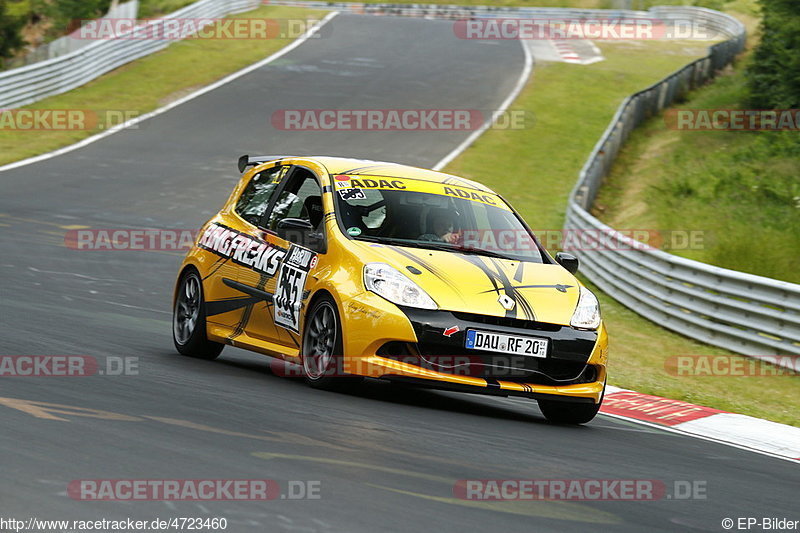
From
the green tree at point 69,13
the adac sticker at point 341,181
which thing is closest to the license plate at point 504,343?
the adac sticker at point 341,181

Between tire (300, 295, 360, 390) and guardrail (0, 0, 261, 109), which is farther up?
tire (300, 295, 360, 390)

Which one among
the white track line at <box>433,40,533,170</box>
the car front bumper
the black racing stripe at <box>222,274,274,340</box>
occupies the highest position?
the car front bumper

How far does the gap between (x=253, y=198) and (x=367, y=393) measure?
7.35 ft

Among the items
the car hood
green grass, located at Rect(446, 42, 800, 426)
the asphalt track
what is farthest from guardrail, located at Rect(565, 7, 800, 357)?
the car hood

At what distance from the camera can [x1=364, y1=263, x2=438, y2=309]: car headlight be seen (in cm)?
774

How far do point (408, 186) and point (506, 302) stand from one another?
158 centimetres

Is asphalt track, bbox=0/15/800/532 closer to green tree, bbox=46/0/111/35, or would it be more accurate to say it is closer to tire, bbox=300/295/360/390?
tire, bbox=300/295/360/390

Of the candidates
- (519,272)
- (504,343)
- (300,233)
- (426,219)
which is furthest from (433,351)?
(300,233)

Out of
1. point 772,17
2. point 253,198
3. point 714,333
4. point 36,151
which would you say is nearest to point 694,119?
point 772,17

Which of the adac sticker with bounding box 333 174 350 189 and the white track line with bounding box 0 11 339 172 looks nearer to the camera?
the adac sticker with bounding box 333 174 350 189

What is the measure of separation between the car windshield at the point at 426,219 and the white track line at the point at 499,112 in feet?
58.7

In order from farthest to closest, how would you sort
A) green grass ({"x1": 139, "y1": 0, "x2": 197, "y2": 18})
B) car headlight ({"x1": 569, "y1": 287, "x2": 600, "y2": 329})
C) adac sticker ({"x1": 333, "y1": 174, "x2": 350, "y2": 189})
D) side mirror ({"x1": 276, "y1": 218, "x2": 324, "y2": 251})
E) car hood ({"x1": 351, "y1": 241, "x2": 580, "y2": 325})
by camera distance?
green grass ({"x1": 139, "y1": 0, "x2": 197, "y2": 18}), adac sticker ({"x1": 333, "y1": 174, "x2": 350, "y2": 189}), side mirror ({"x1": 276, "y1": 218, "x2": 324, "y2": 251}), car headlight ({"x1": 569, "y1": 287, "x2": 600, "y2": 329}), car hood ({"x1": 351, "y1": 241, "x2": 580, "y2": 325})

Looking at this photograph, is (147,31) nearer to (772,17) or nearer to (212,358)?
(772,17)

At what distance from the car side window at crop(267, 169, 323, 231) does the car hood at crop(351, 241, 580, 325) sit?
2.55ft
